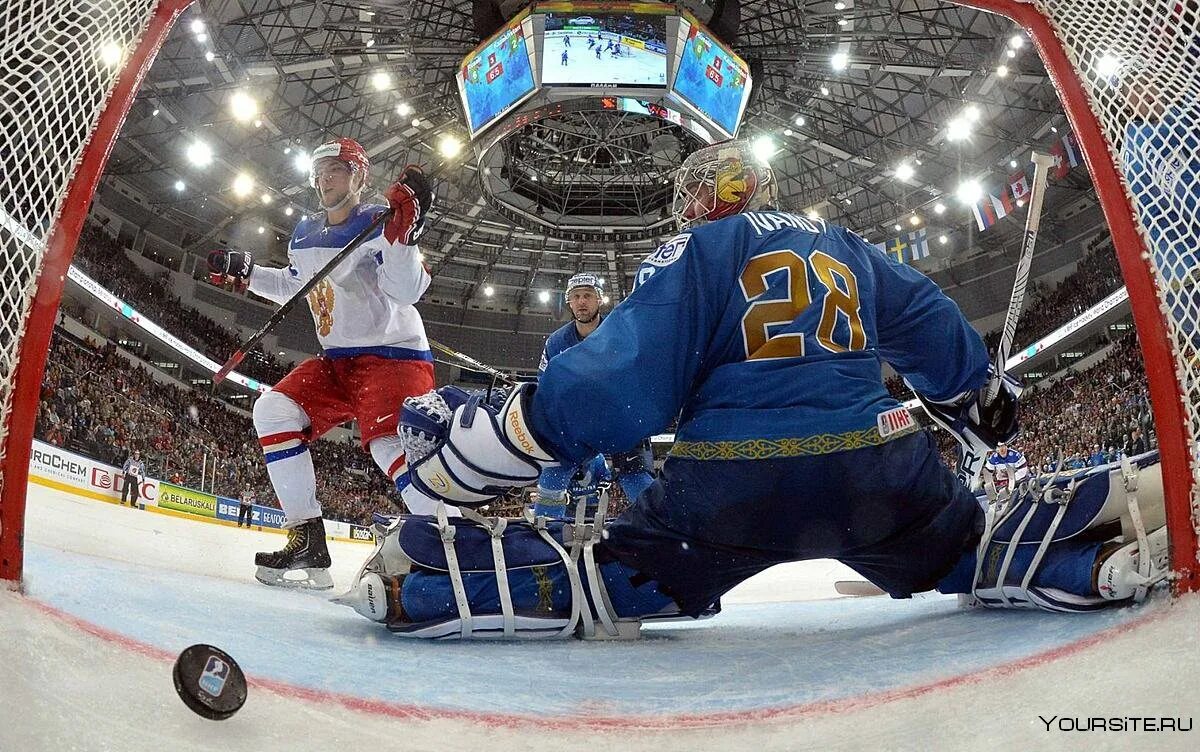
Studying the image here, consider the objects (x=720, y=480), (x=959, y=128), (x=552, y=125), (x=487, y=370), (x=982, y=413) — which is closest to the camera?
(x=720, y=480)

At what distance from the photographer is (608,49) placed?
36.5 ft

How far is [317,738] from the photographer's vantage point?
787 mm

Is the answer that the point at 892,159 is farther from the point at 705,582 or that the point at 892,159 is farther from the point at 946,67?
the point at 705,582

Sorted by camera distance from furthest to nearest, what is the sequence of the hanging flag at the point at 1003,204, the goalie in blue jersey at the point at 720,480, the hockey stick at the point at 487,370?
the hanging flag at the point at 1003,204
the hockey stick at the point at 487,370
the goalie in blue jersey at the point at 720,480

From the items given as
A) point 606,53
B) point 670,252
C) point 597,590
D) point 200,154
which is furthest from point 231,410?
point 670,252

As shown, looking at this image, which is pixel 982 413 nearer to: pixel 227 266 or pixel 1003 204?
pixel 227 266

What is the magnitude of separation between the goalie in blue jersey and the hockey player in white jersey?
1382mm

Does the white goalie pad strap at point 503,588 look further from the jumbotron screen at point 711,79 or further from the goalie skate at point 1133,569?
the jumbotron screen at point 711,79

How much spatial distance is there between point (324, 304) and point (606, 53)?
8947 mm

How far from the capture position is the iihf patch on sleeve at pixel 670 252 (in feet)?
5.10

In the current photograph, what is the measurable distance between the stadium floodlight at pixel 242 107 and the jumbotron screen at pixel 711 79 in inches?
331

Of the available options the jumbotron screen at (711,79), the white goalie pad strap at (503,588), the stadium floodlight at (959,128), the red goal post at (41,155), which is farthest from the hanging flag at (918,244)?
the red goal post at (41,155)

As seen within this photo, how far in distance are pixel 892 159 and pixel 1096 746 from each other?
18415 mm

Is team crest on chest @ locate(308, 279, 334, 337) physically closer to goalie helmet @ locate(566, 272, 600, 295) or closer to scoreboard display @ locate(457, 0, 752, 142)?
goalie helmet @ locate(566, 272, 600, 295)
